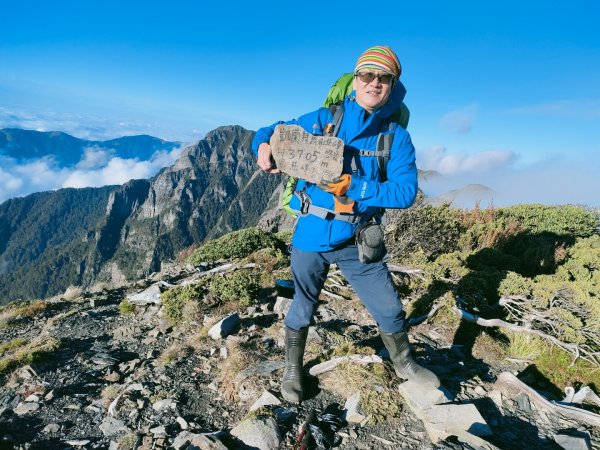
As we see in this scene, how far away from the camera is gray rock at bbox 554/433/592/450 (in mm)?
3398

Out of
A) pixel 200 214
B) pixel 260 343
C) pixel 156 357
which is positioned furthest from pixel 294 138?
pixel 200 214

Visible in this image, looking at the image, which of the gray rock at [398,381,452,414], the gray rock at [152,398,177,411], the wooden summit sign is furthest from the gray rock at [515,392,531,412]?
the gray rock at [152,398,177,411]

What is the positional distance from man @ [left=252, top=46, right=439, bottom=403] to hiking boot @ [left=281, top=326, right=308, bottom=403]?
0.5 inches

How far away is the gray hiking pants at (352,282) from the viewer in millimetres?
3863

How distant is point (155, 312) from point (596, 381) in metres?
8.24

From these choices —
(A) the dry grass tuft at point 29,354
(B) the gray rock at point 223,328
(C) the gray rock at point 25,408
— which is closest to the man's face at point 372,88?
(B) the gray rock at point 223,328

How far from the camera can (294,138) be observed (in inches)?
143

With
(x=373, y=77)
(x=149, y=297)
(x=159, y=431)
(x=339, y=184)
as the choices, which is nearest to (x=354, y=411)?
(x=159, y=431)

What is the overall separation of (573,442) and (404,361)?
1762mm

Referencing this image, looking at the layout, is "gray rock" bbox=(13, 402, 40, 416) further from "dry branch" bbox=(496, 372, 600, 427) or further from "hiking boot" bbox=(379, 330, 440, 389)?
"dry branch" bbox=(496, 372, 600, 427)

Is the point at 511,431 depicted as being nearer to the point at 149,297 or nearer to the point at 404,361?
the point at 404,361

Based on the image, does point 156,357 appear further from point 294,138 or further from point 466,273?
point 466,273

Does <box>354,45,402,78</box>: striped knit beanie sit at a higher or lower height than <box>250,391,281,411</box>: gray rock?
higher

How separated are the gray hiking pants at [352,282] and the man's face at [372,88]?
1.56m
